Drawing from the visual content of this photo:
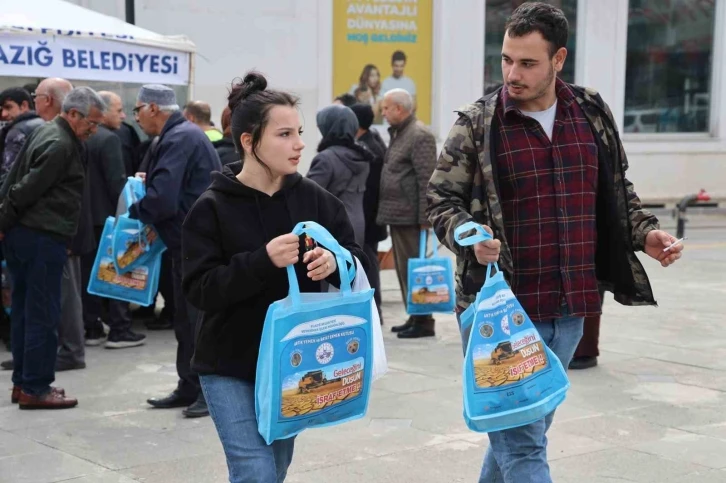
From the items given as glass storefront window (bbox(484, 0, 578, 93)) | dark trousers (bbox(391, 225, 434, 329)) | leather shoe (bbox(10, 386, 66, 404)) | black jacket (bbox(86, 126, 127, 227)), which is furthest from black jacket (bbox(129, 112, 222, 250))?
glass storefront window (bbox(484, 0, 578, 93))

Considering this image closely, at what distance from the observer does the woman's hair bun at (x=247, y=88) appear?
140 inches

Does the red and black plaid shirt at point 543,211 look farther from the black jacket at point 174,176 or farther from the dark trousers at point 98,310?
the dark trousers at point 98,310

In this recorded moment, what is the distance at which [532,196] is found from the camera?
3.74m

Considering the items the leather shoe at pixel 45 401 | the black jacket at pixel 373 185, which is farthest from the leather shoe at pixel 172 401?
the black jacket at pixel 373 185

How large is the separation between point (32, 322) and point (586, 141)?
3.84 meters

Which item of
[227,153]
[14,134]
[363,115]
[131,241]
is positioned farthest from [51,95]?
[363,115]

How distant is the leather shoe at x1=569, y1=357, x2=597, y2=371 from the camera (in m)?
7.64

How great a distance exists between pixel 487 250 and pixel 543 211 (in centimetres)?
35

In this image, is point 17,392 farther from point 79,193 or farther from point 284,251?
point 284,251

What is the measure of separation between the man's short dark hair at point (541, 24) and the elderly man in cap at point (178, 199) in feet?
10.2

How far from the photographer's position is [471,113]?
12.4 ft

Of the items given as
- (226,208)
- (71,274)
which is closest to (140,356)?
(71,274)

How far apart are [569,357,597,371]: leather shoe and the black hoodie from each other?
4.47 meters

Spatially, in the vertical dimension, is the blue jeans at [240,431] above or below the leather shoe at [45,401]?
above
